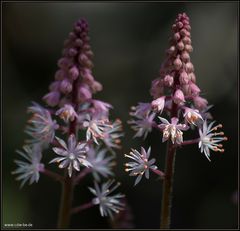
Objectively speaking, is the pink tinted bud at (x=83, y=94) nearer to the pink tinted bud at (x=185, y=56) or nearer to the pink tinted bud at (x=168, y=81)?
the pink tinted bud at (x=168, y=81)

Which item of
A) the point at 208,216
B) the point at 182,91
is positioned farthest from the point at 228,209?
the point at 182,91

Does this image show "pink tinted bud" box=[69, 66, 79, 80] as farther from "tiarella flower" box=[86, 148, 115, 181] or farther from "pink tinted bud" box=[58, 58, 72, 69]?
"tiarella flower" box=[86, 148, 115, 181]

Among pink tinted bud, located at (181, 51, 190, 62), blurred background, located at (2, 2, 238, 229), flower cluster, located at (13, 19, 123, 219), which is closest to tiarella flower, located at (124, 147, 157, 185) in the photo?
flower cluster, located at (13, 19, 123, 219)

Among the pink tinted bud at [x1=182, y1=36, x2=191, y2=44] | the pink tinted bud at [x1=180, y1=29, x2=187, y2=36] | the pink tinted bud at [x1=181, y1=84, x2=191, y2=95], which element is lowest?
the pink tinted bud at [x1=181, y1=84, x2=191, y2=95]

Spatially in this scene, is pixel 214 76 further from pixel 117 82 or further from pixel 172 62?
pixel 172 62

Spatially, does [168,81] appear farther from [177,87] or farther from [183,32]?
[183,32]
